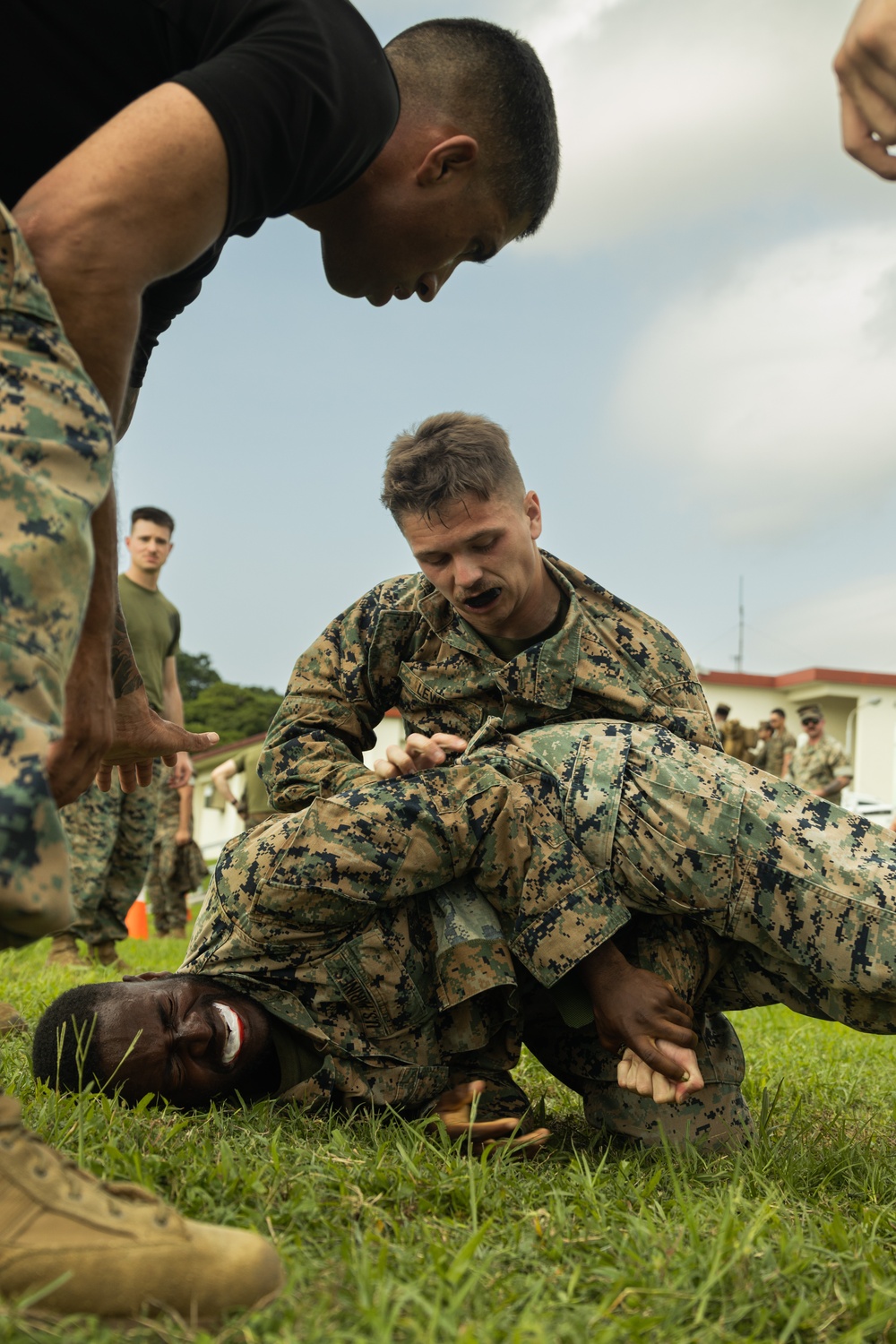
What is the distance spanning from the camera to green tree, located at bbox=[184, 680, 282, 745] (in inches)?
1978

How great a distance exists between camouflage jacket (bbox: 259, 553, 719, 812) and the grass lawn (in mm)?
937

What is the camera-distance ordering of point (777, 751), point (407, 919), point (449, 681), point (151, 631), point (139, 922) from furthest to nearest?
point (777, 751) < point (139, 922) < point (151, 631) < point (449, 681) < point (407, 919)

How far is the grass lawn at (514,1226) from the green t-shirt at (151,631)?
391 centimetres

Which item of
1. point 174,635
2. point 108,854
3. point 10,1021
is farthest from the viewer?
point 174,635

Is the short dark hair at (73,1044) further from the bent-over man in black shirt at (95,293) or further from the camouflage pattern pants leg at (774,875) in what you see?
the camouflage pattern pants leg at (774,875)

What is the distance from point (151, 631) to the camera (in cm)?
683

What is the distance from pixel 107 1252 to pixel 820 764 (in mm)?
13978

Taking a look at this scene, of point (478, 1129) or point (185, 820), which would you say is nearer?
point (478, 1129)

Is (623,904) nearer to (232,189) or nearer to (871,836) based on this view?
(871,836)

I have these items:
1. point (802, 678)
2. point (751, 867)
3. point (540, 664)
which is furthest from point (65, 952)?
point (802, 678)

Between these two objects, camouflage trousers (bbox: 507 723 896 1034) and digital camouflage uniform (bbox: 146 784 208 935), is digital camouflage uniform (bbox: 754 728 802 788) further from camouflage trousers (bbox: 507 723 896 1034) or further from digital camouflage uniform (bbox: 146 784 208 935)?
camouflage trousers (bbox: 507 723 896 1034)

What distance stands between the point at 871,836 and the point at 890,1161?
696mm

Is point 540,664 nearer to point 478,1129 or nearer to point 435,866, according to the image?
point 435,866

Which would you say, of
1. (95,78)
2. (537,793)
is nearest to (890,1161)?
(537,793)
